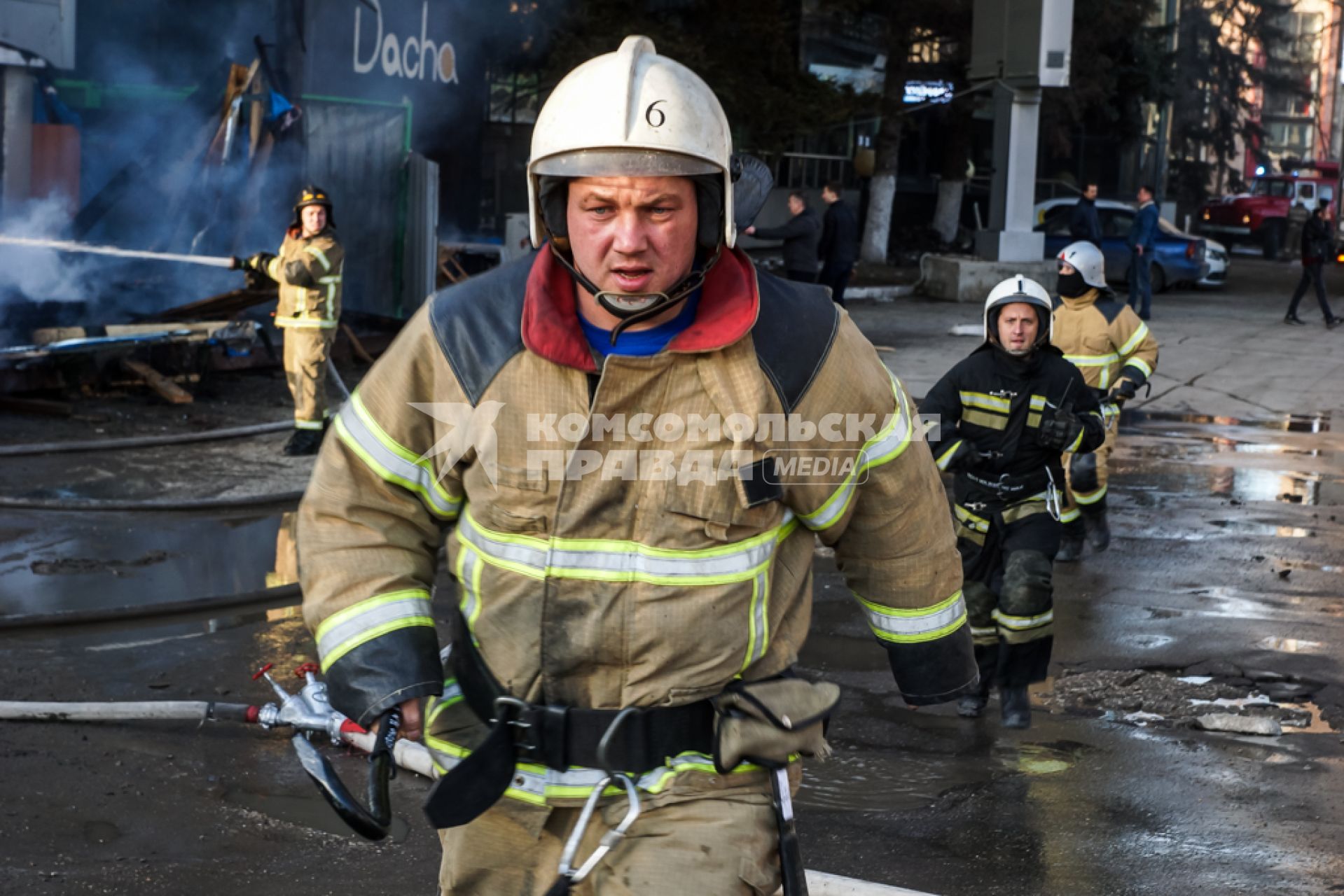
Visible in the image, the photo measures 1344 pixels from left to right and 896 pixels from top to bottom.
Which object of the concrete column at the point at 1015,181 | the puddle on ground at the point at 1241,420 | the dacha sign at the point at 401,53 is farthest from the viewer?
the concrete column at the point at 1015,181

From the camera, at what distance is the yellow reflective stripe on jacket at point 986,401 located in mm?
6031

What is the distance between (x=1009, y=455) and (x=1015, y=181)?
18.2 meters

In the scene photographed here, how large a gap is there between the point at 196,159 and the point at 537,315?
513 inches

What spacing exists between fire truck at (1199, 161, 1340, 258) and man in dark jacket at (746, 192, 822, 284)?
2370 cm

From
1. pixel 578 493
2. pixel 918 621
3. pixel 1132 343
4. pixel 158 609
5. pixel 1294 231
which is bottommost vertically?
pixel 158 609

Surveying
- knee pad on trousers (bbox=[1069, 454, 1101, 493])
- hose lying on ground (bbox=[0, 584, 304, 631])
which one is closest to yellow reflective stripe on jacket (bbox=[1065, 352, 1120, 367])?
knee pad on trousers (bbox=[1069, 454, 1101, 493])

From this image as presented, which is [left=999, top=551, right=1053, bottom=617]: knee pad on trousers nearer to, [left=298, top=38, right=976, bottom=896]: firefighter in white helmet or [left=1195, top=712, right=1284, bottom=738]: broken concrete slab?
[left=1195, top=712, right=1284, bottom=738]: broken concrete slab

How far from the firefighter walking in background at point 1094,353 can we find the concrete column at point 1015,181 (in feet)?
48.7

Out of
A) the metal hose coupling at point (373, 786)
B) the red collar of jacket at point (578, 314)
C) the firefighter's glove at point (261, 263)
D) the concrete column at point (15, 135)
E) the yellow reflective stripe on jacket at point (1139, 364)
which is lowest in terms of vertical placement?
the metal hose coupling at point (373, 786)

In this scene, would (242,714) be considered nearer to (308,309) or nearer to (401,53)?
(308,309)

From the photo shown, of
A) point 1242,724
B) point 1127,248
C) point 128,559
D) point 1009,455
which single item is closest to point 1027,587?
point 1009,455

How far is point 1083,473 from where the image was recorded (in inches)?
338

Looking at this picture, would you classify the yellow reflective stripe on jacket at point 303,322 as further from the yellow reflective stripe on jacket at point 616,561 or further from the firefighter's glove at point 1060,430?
the yellow reflective stripe on jacket at point 616,561

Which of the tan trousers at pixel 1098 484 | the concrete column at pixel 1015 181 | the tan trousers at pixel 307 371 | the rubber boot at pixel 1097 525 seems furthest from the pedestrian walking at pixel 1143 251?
the tan trousers at pixel 307 371
